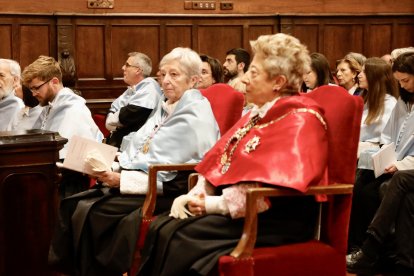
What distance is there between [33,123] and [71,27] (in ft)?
11.3

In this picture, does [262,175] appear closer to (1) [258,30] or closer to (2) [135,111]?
(2) [135,111]

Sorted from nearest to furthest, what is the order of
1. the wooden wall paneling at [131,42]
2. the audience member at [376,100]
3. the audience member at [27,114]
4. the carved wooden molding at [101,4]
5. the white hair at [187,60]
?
the white hair at [187,60], the audience member at [376,100], the audience member at [27,114], the carved wooden molding at [101,4], the wooden wall paneling at [131,42]

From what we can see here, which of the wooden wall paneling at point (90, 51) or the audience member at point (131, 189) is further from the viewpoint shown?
the wooden wall paneling at point (90, 51)

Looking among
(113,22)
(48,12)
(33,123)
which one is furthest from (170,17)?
(33,123)

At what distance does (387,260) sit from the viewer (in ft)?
14.0

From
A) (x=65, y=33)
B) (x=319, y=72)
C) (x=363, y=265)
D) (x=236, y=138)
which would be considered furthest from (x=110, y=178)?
(x=65, y=33)

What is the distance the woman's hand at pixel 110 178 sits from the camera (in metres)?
3.46

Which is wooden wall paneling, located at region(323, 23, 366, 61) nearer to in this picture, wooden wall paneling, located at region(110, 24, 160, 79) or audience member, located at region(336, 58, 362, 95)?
wooden wall paneling, located at region(110, 24, 160, 79)

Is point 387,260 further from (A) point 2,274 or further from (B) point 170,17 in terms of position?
(B) point 170,17

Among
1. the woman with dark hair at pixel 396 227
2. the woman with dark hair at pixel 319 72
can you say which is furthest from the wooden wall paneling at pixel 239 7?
the woman with dark hair at pixel 396 227

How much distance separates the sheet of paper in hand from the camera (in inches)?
136

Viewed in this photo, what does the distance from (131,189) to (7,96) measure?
88.2 inches

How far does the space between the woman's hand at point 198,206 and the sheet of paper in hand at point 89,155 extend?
0.69m

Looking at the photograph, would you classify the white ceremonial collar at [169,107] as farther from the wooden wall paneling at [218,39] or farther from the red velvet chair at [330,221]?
the wooden wall paneling at [218,39]
